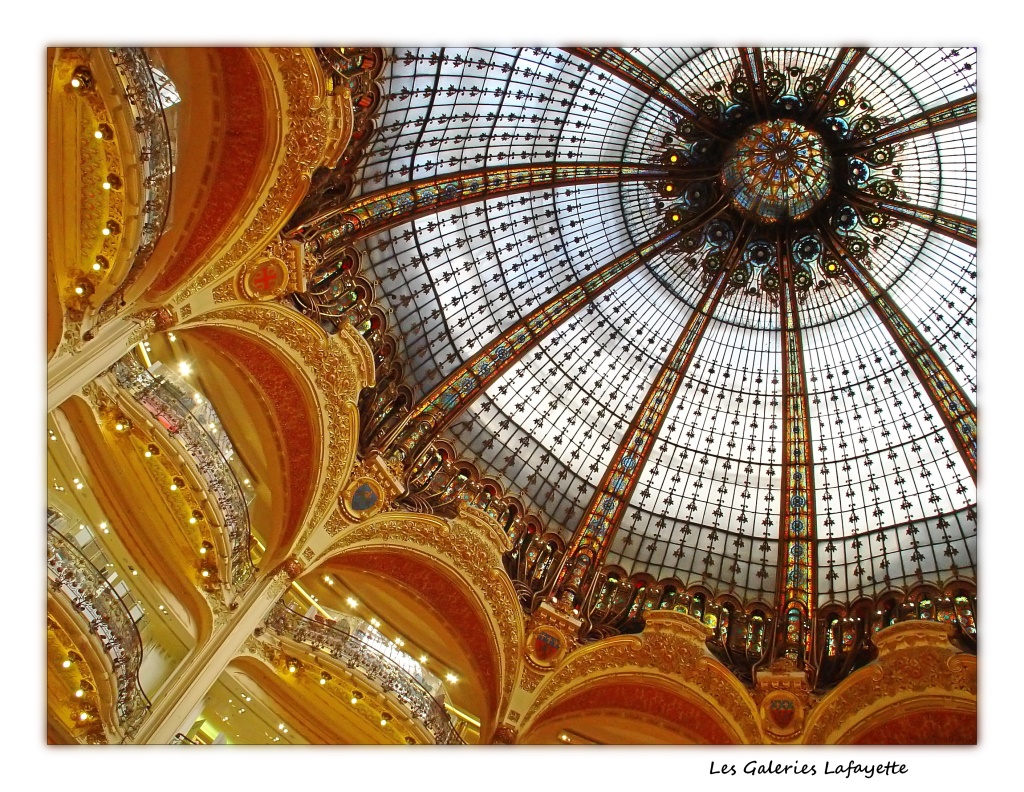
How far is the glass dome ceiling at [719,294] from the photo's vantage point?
1770 cm

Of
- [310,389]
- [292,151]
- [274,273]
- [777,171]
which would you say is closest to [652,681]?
[310,389]

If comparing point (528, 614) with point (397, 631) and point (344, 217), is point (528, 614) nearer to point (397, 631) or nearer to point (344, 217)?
point (397, 631)

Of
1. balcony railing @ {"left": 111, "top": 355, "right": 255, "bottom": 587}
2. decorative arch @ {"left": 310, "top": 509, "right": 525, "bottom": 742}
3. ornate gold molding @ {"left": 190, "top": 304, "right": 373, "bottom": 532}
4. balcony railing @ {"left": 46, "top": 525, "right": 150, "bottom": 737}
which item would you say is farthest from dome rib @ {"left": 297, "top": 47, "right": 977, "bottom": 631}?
balcony railing @ {"left": 46, "top": 525, "right": 150, "bottom": 737}

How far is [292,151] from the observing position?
14742 mm

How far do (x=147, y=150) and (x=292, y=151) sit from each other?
2.54 m

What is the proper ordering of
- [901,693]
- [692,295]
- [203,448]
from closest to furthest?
[203,448], [901,693], [692,295]

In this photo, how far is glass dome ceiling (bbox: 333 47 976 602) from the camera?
17.7 meters

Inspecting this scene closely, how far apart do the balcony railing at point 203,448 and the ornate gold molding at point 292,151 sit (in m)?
1.71

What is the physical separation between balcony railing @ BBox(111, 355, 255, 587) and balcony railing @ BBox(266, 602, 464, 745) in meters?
1.15

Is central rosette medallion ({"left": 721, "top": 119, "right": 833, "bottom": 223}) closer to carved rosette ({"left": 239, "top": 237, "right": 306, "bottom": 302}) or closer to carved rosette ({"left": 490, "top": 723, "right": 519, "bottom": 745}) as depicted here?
carved rosette ({"left": 239, "top": 237, "right": 306, "bottom": 302})

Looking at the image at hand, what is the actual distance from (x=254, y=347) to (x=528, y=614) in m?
8.16

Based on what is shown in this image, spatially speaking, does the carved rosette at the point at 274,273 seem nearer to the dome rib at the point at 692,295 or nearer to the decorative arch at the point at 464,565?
the dome rib at the point at 692,295

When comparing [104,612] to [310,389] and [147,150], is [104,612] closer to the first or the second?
[310,389]

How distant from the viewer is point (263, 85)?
14047 millimetres
